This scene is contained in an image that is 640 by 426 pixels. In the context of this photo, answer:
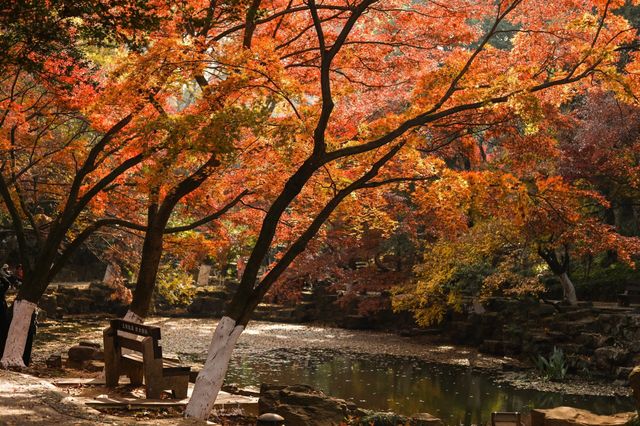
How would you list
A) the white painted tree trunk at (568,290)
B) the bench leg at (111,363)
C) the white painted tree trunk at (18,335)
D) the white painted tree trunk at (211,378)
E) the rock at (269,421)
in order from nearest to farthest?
1. the rock at (269,421)
2. the white painted tree trunk at (211,378)
3. the bench leg at (111,363)
4. the white painted tree trunk at (18,335)
5. the white painted tree trunk at (568,290)

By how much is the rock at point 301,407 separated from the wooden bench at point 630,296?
15188 mm

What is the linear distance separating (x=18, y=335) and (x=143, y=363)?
3.86m

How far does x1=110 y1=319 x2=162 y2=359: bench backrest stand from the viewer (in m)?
10.8

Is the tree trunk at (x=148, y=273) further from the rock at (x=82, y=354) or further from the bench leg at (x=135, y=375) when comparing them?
the rock at (x=82, y=354)

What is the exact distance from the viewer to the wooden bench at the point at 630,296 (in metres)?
24.1

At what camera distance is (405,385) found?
18109 millimetres

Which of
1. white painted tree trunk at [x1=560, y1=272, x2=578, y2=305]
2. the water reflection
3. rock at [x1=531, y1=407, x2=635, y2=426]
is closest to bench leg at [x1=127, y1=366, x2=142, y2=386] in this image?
the water reflection

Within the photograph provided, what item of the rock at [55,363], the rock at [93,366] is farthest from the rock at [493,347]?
the rock at [55,363]

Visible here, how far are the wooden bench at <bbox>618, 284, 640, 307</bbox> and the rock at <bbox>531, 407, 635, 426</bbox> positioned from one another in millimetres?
13609

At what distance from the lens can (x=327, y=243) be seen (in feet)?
102

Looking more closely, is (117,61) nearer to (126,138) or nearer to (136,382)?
(126,138)

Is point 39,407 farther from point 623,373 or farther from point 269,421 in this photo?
point 623,373

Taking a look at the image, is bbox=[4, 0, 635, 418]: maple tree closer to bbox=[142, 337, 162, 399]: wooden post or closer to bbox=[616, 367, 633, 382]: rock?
bbox=[142, 337, 162, 399]: wooden post

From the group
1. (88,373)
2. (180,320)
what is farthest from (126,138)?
(180,320)
